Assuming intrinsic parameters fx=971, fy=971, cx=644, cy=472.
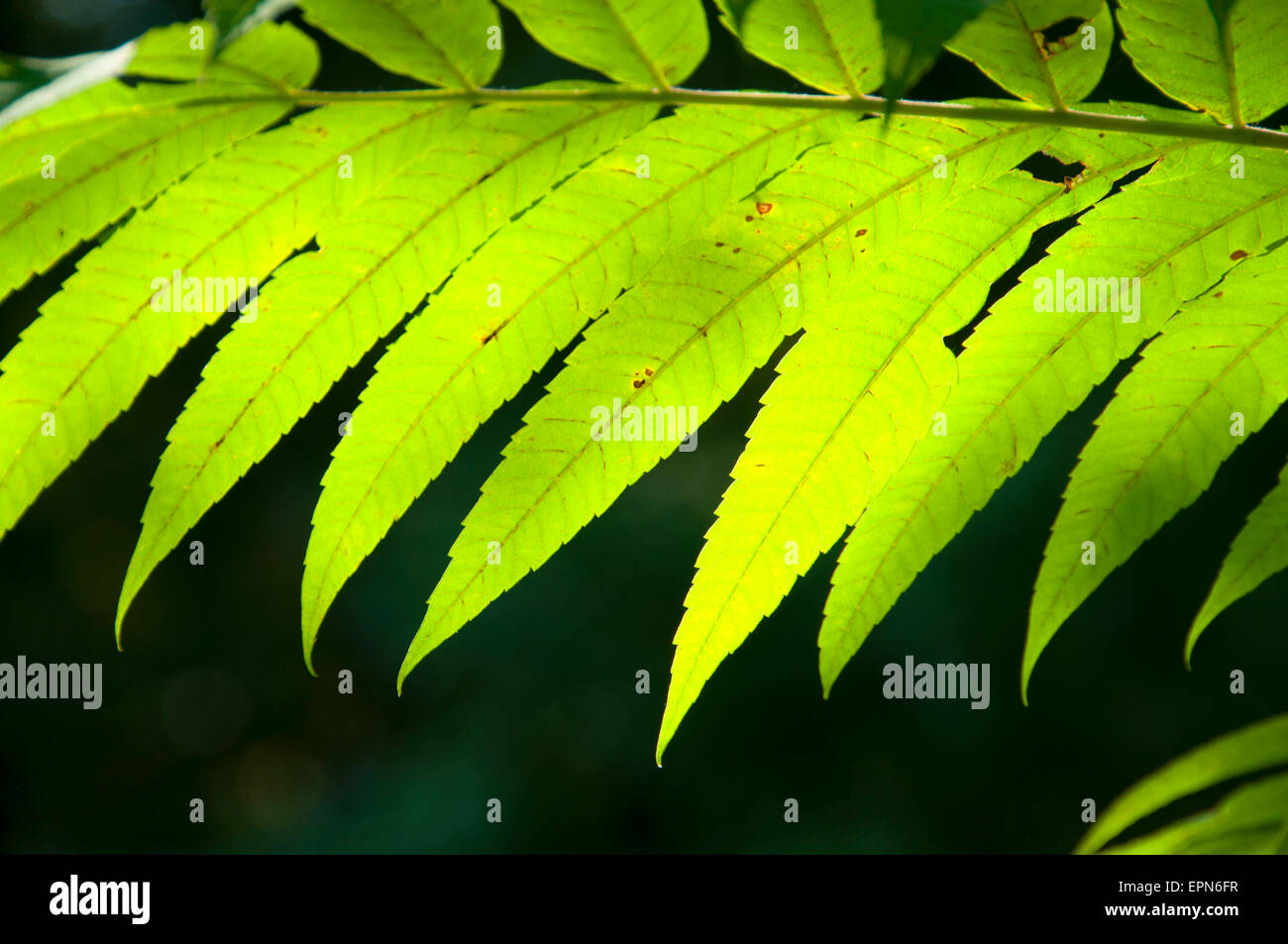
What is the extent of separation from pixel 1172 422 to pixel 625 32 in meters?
0.58

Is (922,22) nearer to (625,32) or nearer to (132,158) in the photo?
(625,32)

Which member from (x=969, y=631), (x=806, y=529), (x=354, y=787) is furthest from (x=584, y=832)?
(x=806, y=529)

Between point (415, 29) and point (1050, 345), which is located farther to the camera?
point (1050, 345)

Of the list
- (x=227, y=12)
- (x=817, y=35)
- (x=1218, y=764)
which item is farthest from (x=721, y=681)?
(x=227, y=12)

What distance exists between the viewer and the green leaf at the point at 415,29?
74 cm

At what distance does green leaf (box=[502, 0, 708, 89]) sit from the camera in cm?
75

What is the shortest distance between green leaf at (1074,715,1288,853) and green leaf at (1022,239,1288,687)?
17 centimetres

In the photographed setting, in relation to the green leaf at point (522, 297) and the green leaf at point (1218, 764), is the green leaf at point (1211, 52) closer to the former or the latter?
the green leaf at point (522, 297)

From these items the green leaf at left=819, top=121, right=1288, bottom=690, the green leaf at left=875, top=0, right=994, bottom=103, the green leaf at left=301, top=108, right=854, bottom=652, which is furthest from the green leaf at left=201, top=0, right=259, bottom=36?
the green leaf at left=819, top=121, right=1288, bottom=690

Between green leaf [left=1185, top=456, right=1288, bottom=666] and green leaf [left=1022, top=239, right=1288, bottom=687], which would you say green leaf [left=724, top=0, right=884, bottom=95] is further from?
green leaf [left=1185, top=456, right=1288, bottom=666]

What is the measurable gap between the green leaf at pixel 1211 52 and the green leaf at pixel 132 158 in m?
0.67

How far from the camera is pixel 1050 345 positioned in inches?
34.3

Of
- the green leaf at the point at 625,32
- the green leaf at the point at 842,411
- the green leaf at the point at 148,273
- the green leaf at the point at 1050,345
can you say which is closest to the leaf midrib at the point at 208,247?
the green leaf at the point at 148,273

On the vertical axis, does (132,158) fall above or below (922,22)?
above
